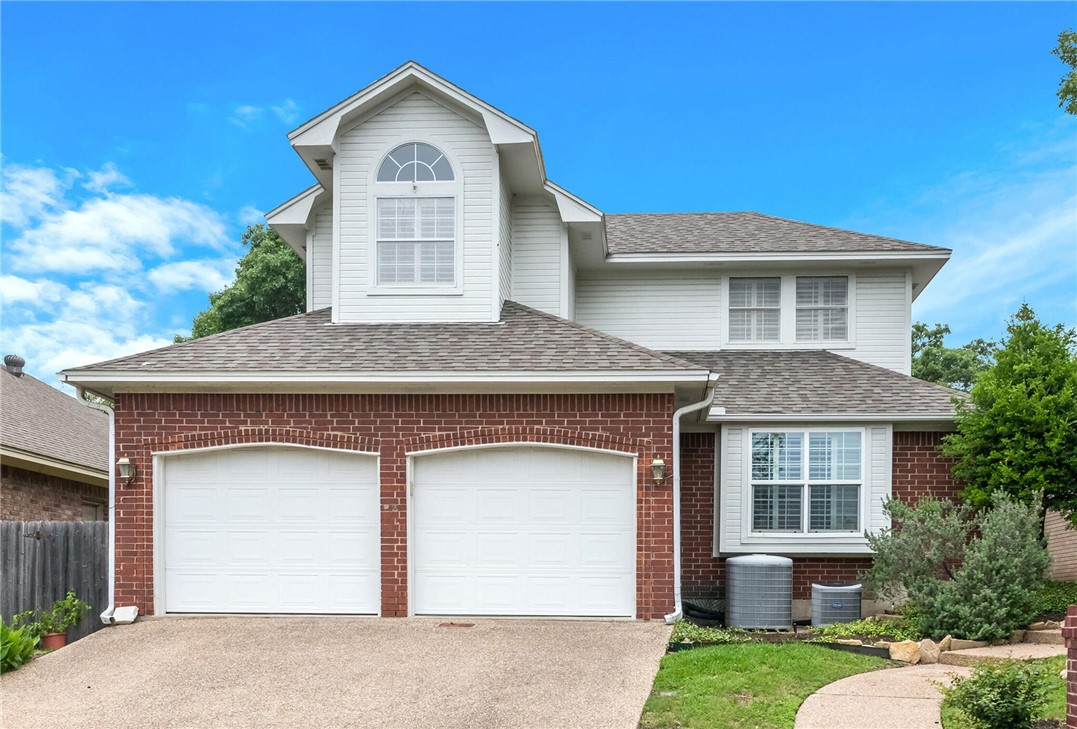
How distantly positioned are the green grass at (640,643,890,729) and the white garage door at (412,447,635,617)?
2.06 metres

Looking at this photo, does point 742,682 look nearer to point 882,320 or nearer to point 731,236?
point 882,320

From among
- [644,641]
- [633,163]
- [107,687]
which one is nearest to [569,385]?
[644,641]

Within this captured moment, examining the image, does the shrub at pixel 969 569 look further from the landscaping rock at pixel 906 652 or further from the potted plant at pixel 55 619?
the potted plant at pixel 55 619

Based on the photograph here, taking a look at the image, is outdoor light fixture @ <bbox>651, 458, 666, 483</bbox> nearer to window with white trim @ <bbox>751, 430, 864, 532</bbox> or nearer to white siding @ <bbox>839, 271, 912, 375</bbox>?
window with white trim @ <bbox>751, 430, 864, 532</bbox>

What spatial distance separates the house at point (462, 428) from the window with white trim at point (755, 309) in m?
0.83

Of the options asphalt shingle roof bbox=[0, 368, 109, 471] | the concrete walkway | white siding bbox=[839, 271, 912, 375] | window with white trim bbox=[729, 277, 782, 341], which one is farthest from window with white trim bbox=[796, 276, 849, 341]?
asphalt shingle roof bbox=[0, 368, 109, 471]

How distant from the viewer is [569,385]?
1111 centimetres

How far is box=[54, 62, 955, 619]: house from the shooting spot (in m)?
11.2

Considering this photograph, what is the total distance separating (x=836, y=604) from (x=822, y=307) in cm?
540

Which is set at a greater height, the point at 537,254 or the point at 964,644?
the point at 537,254

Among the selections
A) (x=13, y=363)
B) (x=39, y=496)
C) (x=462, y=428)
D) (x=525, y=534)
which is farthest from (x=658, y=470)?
(x=13, y=363)

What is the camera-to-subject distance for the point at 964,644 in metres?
10.2

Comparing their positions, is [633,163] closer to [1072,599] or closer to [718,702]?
[1072,599]

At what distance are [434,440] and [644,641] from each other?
343cm
